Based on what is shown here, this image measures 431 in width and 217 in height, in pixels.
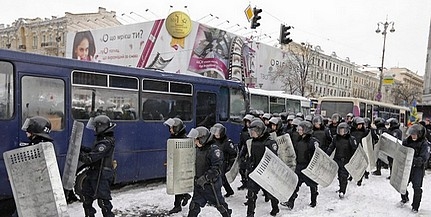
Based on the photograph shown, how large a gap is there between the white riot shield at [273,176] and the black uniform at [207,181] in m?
0.76

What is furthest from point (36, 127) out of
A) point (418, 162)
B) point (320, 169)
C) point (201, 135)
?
point (418, 162)

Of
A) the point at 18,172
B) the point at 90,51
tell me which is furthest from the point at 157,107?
the point at 90,51

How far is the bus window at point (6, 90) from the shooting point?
6.20 m

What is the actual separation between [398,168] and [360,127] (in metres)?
2.32

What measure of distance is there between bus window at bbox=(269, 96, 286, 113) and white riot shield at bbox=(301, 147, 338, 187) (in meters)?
9.64

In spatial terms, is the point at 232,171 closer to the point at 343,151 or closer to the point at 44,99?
the point at 343,151

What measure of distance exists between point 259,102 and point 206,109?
7.01 meters

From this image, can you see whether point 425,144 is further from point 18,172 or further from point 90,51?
point 90,51

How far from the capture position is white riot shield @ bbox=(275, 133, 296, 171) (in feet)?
26.0

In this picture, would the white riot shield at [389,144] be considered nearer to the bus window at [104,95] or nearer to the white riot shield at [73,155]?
the bus window at [104,95]

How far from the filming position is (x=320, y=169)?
7766 mm

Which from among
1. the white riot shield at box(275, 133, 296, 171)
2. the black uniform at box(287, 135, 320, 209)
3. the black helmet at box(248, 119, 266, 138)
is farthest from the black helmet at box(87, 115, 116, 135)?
the black uniform at box(287, 135, 320, 209)

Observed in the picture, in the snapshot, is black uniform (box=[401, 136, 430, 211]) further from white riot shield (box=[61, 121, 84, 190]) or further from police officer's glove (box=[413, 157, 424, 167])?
white riot shield (box=[61, 121, 84, 190])

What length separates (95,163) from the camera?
5.64 m
